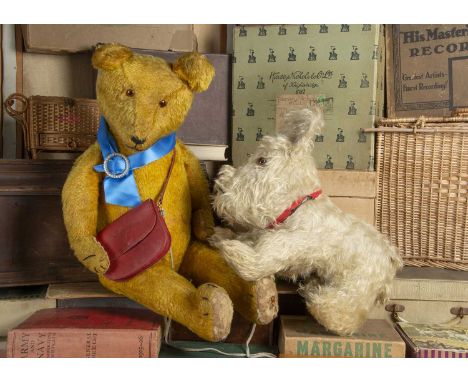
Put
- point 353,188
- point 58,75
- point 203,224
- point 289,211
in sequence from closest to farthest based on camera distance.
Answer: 1. point 289,211
2. point 203,224
3. point 353,188
4. point 58,75

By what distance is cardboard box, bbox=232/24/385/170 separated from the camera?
4.41ft

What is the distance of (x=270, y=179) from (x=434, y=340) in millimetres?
573

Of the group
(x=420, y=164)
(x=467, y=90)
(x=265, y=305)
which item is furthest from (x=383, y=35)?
(x=265, y=305)

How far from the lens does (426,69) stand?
1.45 metres

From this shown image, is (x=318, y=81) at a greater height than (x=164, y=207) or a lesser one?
greater

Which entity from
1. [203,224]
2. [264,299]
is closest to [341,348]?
[264,299]

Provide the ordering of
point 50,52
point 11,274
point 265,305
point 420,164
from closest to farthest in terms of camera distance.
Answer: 1. point 265,305
2. point 11,274
3. point 420,164
4. point 50,52

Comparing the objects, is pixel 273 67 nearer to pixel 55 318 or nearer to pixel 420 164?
pixel 420 164

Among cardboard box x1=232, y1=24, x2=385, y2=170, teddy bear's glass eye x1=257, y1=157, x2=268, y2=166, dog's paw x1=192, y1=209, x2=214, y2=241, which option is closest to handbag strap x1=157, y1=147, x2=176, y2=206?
dog's paw x1=192, y1=209, x2=214, y2=241

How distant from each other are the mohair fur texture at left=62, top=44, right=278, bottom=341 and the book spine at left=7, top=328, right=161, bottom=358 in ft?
0.28

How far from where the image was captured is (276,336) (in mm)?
1185

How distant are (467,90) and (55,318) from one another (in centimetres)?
138

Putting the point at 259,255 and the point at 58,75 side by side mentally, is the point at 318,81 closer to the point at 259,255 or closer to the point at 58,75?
the point at 259,255

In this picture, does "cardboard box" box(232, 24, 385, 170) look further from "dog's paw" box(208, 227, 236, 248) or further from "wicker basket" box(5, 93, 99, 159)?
"wicker basket" box(5, 93, 99, 159)
